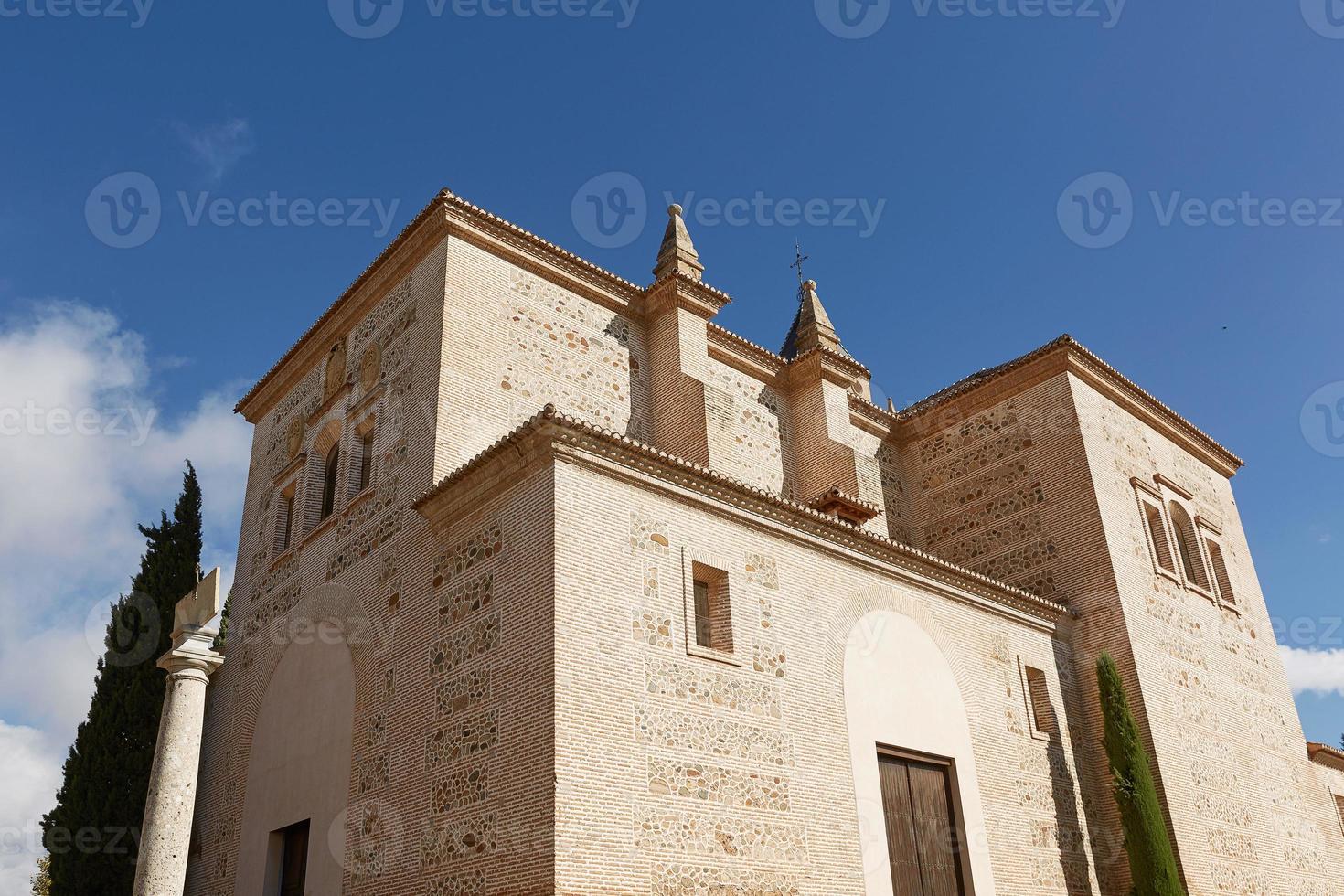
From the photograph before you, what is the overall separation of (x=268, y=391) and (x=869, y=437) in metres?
9.62

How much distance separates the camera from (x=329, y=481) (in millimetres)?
14125

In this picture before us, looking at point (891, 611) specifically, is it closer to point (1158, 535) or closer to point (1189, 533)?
point (1158, 535)

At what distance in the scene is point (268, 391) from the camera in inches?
632

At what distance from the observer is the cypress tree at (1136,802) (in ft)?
39.5

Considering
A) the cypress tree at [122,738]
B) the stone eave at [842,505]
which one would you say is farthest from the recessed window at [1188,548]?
the cypress tree at [122,738]

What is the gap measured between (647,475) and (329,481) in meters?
6.04

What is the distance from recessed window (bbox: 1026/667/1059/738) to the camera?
1313 cm

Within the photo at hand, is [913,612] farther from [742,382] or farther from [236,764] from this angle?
[236,764]

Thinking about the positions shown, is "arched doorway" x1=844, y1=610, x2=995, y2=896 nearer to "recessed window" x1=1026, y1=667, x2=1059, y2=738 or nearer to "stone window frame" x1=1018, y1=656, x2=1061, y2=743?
"stone window frame" x1=1018, y1=656, x2=1061, y2=743

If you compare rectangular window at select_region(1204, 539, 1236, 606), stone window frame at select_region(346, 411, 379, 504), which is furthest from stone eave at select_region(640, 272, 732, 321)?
rectangular window at select_region(1204, 539, 1236, 606)

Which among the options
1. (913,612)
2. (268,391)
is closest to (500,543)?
(913,612)

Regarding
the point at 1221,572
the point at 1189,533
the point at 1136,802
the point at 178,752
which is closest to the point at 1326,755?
the point at 1221,572

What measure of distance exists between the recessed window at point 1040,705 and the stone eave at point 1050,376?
4.84m

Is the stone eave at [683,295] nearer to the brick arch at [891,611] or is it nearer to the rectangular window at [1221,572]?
the brick arch at [891,611]
